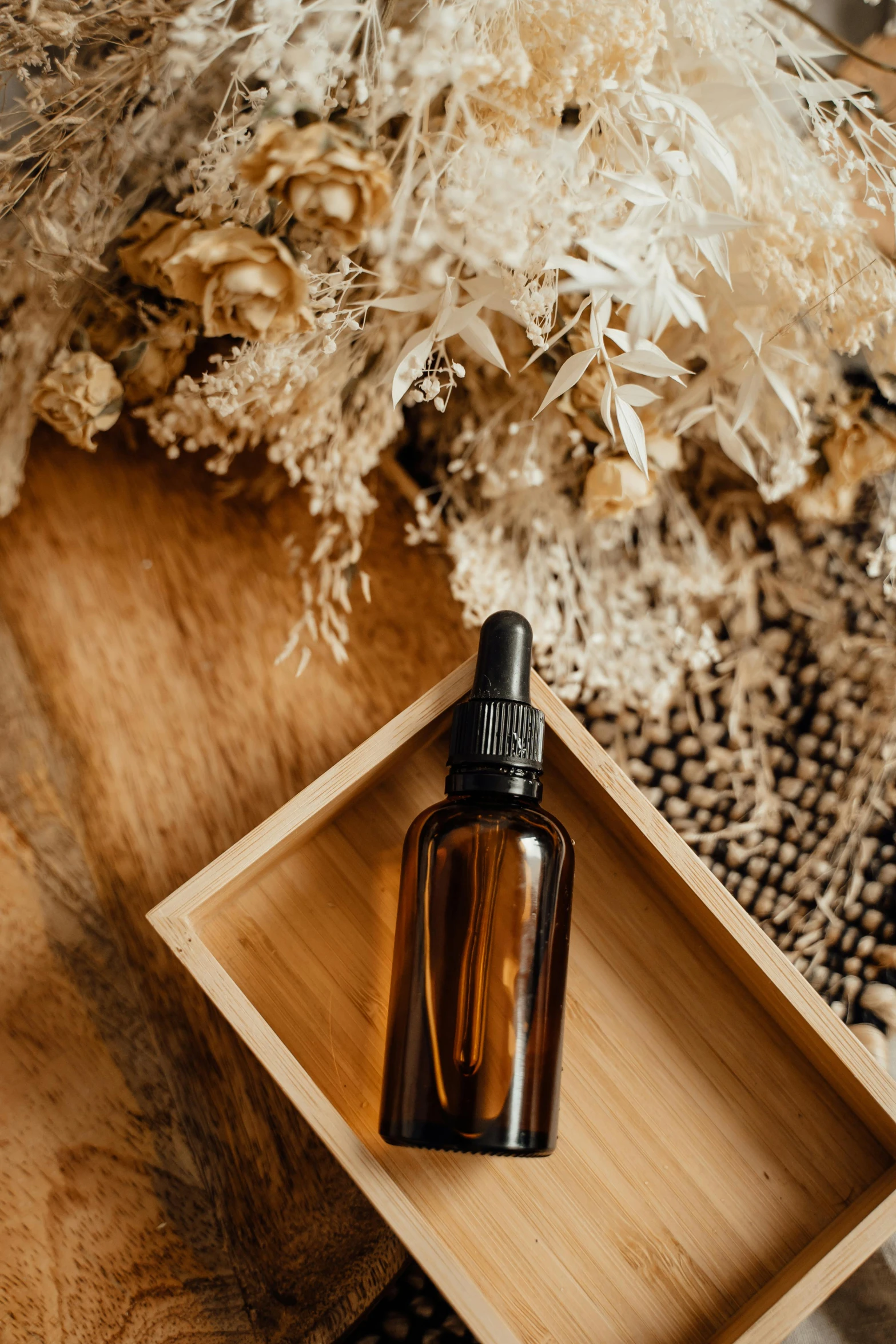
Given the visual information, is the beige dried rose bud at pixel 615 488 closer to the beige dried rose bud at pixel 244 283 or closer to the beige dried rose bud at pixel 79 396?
the beige dried rose bud at pixel 244 283

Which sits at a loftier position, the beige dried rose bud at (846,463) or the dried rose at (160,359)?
the beige dried rose bud at (846,463)

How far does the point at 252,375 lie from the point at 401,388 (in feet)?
0.40

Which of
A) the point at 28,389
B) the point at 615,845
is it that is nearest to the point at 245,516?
the point at 28,389

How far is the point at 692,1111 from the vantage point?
27.2 inches

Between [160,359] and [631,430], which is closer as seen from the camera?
[631,430]

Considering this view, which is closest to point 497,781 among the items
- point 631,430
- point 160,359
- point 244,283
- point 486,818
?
point 486,818

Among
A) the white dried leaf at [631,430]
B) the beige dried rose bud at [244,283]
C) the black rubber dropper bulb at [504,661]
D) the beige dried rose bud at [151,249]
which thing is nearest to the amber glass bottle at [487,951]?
the black rubber dropper bulb at [504,661]

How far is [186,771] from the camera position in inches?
32.2

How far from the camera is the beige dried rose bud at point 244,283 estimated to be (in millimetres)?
558

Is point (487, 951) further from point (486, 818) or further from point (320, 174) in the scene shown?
point (320, 174)

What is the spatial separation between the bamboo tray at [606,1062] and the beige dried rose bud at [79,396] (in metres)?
0.36

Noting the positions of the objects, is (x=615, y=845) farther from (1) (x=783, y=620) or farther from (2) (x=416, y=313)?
(2) (x=416, y=313)

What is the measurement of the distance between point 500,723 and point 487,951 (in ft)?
0.50

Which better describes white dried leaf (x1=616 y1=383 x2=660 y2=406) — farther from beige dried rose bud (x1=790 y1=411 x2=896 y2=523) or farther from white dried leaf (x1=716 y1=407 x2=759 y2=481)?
beige dried rose bud (x1=790 y1=411 x2=896 y2=523)
